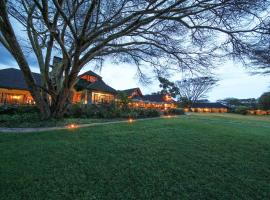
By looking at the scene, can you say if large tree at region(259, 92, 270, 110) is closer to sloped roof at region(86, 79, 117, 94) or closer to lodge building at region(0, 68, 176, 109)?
lodge building at region(0, 68, 176, 109)

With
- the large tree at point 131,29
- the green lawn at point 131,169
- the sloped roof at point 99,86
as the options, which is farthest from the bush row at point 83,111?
the sloped roof at point 99,86

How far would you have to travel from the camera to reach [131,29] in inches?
258

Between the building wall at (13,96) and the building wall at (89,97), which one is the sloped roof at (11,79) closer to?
the building wall at (13,96)

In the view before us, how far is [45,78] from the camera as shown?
332 inches

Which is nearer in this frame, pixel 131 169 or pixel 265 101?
pixel 131 169

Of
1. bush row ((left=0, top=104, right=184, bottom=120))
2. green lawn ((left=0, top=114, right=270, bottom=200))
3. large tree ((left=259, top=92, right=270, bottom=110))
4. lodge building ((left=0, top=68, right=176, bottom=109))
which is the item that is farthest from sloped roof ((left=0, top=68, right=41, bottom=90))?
large tree ((left=259, top=92, right=270, bottom=110))

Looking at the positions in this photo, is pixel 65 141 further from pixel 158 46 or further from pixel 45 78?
pixel 158 46

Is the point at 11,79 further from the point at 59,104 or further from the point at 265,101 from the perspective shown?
the point at 265,101

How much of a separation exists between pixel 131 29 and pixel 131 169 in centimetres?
514

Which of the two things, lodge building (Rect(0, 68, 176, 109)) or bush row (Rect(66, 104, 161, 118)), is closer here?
bush row (Rect(66, 104, 161, 118))

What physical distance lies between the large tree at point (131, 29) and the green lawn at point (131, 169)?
3398mm

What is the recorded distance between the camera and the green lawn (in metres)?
2.60

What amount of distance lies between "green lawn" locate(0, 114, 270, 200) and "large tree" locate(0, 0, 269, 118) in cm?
340

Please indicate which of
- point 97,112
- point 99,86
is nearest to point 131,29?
point 97,112
